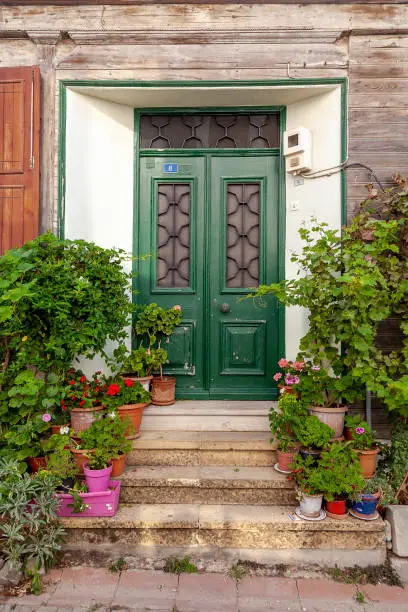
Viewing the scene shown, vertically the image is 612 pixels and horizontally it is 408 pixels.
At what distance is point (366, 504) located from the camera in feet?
10.8

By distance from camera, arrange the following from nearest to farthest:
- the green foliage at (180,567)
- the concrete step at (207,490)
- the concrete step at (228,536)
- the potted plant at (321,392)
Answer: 1. the green foliage at (180,567)
2. the concrete step at (228,536)
3. the concrete step at (207,490)
4. the potted plant at (321,392)

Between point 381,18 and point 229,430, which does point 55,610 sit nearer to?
point 229,430

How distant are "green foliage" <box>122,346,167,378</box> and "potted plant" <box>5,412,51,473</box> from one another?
908 mm

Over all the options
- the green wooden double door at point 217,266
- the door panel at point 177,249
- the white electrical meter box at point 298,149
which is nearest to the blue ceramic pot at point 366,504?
the green wooden double door at point 217,266

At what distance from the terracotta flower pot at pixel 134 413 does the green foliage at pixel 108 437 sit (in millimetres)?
233

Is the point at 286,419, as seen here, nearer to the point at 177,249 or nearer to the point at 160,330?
the point at 160,330

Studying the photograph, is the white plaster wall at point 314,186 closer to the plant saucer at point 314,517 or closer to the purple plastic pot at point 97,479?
the plant saucer at point 314,517

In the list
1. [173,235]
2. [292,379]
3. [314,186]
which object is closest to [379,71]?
[314,186]

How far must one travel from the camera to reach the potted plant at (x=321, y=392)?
3714 mm

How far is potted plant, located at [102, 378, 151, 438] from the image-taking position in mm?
3820

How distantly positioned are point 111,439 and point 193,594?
46.3 inches

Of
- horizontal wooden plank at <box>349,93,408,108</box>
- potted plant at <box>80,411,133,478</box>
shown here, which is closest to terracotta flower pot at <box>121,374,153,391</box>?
potted plant at <box>80,411,133,478</box>

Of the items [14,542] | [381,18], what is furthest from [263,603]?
[381,18]

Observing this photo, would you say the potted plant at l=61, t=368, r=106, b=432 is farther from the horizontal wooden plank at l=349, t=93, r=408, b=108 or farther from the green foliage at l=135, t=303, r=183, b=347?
the horizontal wooden plank at l=349, t=93, r=408, b=108
